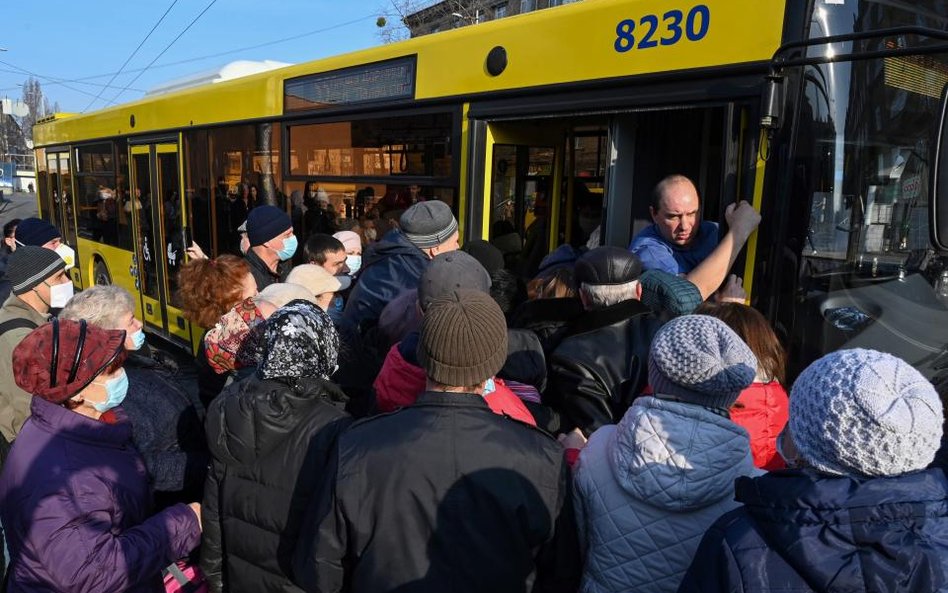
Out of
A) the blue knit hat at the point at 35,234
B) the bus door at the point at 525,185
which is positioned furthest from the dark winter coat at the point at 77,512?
the blue knit hat at the point at 35,234

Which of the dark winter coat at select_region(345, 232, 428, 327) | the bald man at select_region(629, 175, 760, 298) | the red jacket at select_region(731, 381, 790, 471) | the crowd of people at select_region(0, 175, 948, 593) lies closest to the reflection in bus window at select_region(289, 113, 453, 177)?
the dark winter coat at select_region(345, 232, 428, 327)

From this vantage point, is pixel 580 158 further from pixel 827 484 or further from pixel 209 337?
pixel 827 484

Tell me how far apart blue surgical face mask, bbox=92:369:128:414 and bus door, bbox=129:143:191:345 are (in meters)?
4.79

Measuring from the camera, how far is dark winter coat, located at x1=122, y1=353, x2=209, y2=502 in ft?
7.80

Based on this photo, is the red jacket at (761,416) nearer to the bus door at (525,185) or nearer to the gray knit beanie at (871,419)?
the gray knit beanie at (871,419)

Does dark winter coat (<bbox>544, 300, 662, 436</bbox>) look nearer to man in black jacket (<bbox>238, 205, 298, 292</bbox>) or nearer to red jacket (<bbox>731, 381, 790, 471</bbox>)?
red jacket (<bbox>731, 381, 790, 471</bbox>)

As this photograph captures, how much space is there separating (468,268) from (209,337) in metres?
1.06

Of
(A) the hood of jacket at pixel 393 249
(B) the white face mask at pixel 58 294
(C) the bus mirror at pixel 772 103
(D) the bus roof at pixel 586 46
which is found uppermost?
(D) the bus roof at pixel 586 46

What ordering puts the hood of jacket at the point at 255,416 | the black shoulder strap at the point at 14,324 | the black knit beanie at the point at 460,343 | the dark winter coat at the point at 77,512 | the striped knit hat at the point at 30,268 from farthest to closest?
1. the striped knit hat at the point at 30,268
2. the black shoulder strap at the point at 14,324
3. the hood of jacket at the point at 255,416
4. the dark winter coat at the point at 77,512
5. the black knit beanie at the point at 460,343

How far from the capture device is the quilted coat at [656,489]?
61.7 inches

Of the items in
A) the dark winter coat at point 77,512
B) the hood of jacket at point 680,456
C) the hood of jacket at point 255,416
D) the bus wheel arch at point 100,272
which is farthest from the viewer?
the bus wheel arch at point 100,272

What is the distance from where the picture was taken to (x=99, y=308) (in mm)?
2502

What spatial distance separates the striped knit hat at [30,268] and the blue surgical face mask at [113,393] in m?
1.52

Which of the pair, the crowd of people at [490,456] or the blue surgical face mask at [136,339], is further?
the blue surgical face mask at [136,339]
